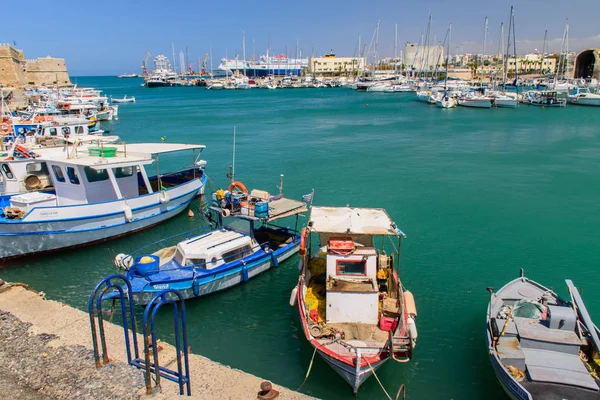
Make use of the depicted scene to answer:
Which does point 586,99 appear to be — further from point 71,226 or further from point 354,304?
point 71,226

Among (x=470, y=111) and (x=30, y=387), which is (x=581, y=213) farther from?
(x=470, y=111)

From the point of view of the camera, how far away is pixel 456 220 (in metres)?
27.2

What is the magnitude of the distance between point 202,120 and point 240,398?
75.2 meters

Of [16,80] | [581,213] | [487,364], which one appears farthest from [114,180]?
[16,80]

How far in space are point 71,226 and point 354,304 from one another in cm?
1616

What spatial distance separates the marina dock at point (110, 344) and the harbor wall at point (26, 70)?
66.7 metres

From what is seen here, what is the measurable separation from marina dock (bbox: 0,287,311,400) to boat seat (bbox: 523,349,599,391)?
646 cm

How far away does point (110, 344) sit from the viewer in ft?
37.9

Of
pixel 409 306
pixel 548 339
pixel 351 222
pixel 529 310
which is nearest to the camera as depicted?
pixel 548 339

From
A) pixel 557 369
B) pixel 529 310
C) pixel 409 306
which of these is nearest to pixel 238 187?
pixel 409 306

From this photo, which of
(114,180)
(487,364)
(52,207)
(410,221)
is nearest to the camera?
(487,364)

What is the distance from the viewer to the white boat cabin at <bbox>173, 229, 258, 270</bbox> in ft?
57.3

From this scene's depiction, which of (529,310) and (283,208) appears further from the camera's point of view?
(283,208)

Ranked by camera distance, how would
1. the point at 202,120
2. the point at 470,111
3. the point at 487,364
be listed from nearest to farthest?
the point at 487,364, the point at 202,120, the point at 470,111
